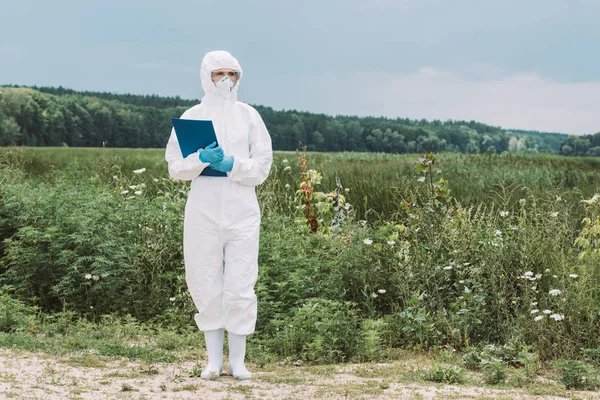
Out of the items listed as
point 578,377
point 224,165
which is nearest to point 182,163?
point 224,165

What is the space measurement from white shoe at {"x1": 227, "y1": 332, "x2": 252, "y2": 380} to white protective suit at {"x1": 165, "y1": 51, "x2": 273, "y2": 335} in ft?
0.41

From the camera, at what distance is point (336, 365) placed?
20.3 feet

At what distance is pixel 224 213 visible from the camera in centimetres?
543

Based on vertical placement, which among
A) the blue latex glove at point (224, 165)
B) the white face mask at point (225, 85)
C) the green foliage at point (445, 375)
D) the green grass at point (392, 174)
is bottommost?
the green foliage at point (445, 375)

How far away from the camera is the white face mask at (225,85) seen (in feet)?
18.3

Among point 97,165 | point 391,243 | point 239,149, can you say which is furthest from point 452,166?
point 239,149

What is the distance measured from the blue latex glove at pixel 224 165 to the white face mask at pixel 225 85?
0.55 metres

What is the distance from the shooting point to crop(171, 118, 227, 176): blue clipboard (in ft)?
17.6

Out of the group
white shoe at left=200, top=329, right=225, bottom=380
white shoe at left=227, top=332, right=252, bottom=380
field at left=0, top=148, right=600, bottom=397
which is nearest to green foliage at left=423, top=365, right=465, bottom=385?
field at left=0, top=148, right=600, bottom=397

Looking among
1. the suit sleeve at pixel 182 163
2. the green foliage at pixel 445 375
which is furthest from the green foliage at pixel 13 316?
the green foliage at pixel 445 375

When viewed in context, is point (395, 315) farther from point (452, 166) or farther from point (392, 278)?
point (452, 166)

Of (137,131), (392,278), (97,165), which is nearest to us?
(392,278)

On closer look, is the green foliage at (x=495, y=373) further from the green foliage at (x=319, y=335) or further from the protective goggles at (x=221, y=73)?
the protective goggles at (x=221, y=73)

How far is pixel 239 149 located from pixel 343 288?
2.44 meters
